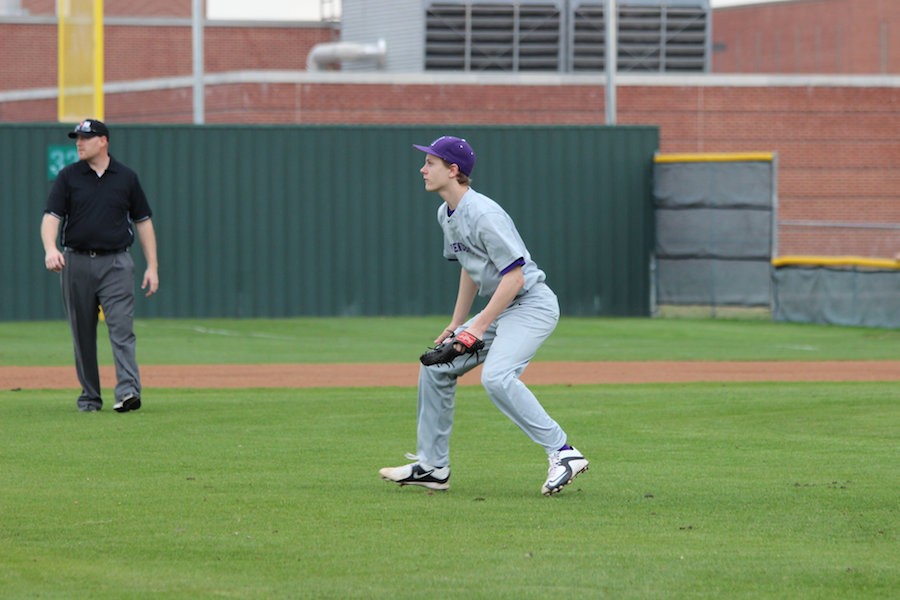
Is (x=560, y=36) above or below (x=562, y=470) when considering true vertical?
above

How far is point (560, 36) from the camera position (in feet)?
132

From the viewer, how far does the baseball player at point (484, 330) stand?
7.93 metres

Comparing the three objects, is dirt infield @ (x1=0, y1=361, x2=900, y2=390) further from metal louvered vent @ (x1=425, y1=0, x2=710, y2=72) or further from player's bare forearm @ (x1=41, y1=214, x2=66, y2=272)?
metal louvered vent @ (x1=425, y1=0, x2=710, y2=72)

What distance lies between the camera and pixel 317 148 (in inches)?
1053

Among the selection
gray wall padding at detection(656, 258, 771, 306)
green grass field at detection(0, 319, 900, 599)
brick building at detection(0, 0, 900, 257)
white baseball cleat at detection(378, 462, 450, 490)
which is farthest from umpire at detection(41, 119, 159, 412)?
brick building at detection(0, 0, 900, 257)

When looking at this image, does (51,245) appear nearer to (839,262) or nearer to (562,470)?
(562,470)

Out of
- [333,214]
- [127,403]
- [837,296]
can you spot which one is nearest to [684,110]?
[333,214]

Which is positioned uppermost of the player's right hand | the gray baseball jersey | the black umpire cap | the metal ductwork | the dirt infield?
the metal ductwork

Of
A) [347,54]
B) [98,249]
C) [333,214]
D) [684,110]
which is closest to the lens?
[98,249]

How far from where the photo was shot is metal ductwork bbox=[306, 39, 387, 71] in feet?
133

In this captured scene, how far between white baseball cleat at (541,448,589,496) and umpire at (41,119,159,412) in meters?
4.69

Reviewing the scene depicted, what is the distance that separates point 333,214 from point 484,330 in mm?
18939

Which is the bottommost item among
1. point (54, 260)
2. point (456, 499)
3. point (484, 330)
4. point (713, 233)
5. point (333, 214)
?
point (456, 499)

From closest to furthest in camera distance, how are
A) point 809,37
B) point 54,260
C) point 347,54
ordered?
point 54,260, point 347,54, point 809,37
